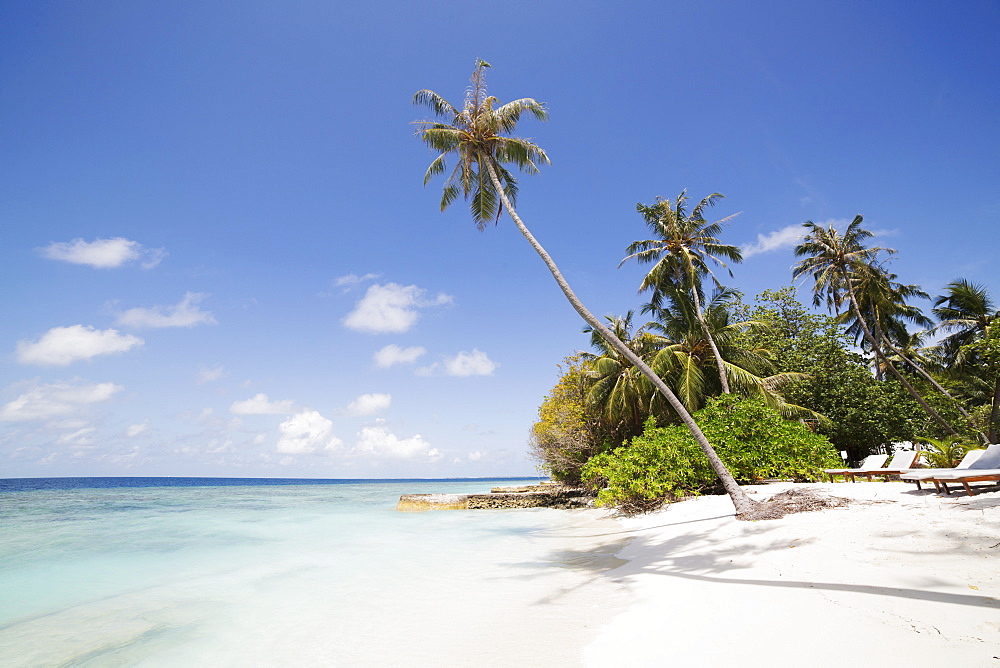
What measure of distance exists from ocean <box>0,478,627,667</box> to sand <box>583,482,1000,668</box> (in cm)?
67

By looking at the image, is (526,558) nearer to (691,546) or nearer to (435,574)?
(435,574)

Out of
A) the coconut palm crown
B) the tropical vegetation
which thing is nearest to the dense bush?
the tropical vegetation

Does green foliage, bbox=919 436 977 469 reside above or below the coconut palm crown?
below

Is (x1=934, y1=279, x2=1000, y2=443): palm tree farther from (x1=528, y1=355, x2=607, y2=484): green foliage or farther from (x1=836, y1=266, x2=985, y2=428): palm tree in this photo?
(x1=528, y1=355, x2=607, y2=484): green foliage

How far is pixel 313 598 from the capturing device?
6945 mm

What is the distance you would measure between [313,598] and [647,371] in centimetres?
742

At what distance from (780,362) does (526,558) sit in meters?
18.2

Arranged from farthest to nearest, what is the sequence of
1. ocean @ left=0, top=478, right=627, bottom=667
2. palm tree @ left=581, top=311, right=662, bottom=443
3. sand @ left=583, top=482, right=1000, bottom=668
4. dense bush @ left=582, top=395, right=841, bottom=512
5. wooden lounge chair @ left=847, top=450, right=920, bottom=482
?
palm tree @ left=581, top=311, right=662, bottom=443 < dense bush @ left=582, top=395, right=841, bottom=512 < wooden lounge chair @ left=847, top=450, right=920, bottom=482 < ocean @ left=0, top=478, right=627, bottom=667 < sand @ left=583, top=482, right=1000, bottom=668

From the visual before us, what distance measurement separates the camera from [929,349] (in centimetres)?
Result: 2880

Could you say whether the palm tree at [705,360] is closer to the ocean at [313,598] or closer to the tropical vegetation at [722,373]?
the tropical vegetation at [722,373]

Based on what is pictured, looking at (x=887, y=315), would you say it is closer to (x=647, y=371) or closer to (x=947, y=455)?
(x=947, y=455)

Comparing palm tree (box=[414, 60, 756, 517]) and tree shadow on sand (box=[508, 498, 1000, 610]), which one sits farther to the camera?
palm tree (box=[414, 60, 756, 517])

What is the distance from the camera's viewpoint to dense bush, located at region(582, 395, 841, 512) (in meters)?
11.7

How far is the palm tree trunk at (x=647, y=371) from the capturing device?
29.0 ft
